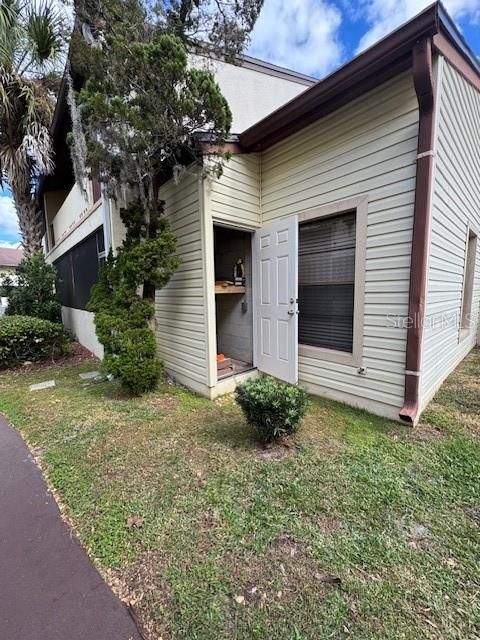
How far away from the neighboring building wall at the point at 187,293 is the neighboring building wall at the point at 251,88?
2430 mm

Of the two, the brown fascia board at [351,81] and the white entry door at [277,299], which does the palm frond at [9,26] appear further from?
the white entry door at [277,299]

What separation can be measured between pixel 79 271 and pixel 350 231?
22.2 ft

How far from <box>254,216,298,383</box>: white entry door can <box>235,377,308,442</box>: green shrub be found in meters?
1.43

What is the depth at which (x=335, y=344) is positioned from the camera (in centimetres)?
390

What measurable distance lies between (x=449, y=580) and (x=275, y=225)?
3.85 metres

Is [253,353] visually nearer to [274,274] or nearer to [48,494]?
[274,274]

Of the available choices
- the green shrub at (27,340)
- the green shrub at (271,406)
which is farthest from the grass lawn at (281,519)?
the green shrub at (27,340)

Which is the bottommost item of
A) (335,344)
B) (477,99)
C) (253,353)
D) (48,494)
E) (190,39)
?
(48,494)

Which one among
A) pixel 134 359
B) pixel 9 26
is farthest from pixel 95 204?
pixel 9 26

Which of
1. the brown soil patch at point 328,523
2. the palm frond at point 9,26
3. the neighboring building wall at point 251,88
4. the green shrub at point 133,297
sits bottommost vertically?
the brown soil patch at point 328,523

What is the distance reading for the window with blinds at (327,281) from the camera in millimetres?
3697

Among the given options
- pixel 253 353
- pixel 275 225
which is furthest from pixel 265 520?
pixel 275 225

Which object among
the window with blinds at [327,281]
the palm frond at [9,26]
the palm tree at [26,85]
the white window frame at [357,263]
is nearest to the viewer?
the white window frame at [357,263]

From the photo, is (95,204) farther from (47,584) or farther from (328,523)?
(328,523)
